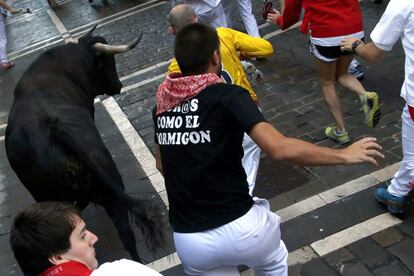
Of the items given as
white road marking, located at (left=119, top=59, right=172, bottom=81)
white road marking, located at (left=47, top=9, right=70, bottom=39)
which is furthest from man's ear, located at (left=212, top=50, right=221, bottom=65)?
white road marking, located at (left=47, top=9, right=70, bottom=39)

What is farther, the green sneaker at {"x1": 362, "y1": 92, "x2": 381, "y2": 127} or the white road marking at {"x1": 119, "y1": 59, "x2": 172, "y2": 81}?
the white road marking at {"x1": 119, "y1": 59, "x2": 172, "y2": 81}

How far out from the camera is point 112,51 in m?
5.43

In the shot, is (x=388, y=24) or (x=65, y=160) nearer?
(x=388, y=24)

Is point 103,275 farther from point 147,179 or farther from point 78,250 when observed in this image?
point 147,179

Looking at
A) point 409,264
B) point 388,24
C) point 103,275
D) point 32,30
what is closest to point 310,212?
point 409,264

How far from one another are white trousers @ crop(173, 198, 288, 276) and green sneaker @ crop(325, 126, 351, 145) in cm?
259

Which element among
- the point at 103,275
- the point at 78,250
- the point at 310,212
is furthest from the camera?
the point at 310,212

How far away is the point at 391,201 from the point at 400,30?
1.35 m

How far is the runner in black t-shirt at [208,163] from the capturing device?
260 cm

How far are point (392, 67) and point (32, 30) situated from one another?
1093cm

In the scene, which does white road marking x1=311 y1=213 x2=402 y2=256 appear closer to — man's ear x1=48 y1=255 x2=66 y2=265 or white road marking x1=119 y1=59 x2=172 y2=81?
man's ear x1=48 y1=255 x2=66 y2=265

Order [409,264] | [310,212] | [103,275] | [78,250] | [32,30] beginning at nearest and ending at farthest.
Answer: [103,275], [78,250], [409,264], [310,212], [32,30]

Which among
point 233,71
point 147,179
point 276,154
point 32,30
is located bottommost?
point 32,30

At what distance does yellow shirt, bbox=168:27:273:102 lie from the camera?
3818 millimetres
